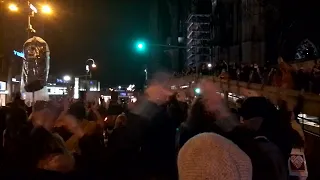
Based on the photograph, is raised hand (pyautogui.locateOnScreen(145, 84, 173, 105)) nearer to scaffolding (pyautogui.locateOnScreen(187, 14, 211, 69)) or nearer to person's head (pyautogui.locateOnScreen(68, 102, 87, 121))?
person's head (pyautogui.locateOnScreen(68, 102, 87, 121))

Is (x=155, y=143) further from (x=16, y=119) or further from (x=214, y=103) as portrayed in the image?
(x=16, y=119)

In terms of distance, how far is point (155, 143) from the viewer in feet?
20.6

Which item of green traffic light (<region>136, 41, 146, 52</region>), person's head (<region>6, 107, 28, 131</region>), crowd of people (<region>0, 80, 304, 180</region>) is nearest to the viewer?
crowd of people (<region>0, 80, 304, 180</region>)

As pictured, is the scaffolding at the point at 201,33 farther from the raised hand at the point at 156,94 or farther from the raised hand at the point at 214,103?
the raised hand at the point at 214,103

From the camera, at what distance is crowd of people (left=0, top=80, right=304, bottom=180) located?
1.80 meters

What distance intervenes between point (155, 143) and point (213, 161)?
460 centimetres

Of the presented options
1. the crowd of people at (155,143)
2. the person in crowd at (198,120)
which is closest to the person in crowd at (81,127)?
the crowd of people at (155,143)

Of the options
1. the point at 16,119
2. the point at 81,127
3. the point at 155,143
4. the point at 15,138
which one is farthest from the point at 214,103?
the point at 15,138

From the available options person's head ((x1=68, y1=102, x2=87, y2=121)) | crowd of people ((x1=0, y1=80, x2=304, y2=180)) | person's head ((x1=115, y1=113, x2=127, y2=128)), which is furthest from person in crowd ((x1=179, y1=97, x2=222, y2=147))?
person's head ((x1=68, y1=102, x2=87, y2=121))

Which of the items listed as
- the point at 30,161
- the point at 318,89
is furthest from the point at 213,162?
the point at 318,89

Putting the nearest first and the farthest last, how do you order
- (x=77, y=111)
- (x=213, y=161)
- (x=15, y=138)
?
(x=213, y=161) → (x=15, y=138) → (x=77, y=111)

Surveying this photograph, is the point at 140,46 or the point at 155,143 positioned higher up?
the point at 140,46

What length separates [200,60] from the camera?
44188 millimetres

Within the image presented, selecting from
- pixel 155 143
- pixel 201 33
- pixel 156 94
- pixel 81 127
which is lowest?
pixel 155 143
